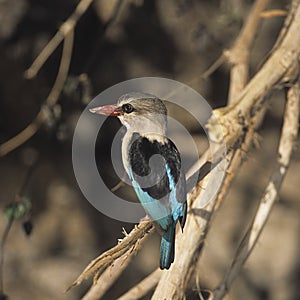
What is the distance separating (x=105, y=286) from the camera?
281 centimetres

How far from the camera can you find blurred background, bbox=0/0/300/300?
157 inches

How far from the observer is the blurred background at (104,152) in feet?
13.1

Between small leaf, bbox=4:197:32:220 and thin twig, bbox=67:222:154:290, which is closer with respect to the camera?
thin twig, bbox=67:222:154:290

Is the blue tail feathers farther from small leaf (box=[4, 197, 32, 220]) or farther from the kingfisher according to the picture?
small leaf (box=[4, 197, 32, 220])

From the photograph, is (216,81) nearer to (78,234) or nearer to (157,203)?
(78,234)

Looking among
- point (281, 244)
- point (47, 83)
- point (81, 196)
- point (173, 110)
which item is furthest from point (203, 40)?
point (281, 244)

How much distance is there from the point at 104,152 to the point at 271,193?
175 centimetres

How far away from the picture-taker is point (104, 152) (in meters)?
4.34

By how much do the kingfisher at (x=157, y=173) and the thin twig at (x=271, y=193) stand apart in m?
0.36

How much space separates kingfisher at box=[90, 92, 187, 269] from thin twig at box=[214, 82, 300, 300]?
0.36 m

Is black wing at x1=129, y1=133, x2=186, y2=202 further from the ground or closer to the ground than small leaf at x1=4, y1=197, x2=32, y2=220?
further from the ground

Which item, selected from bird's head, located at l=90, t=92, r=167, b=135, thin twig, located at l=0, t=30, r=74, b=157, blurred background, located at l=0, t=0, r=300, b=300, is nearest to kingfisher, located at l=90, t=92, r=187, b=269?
bird's head, located at l=90, t=92, r=167, b=135

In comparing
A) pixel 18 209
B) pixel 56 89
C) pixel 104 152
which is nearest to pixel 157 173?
pixel 18 209

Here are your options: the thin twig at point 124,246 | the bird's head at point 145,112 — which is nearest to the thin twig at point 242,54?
the bird's head at point 145,112
